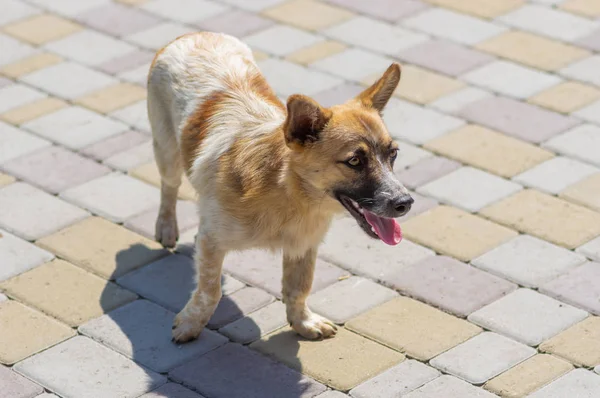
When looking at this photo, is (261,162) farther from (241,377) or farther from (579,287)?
(579,287)

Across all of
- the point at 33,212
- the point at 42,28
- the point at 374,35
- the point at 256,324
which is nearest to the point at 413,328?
the point at 256,324

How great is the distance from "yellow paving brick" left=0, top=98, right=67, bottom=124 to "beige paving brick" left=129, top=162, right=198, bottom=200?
1087 millimetres

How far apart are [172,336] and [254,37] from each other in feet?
12.8

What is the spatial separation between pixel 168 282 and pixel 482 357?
1.84 metres

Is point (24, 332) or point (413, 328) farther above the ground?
point (413, 328)

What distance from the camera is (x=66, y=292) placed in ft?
22.2

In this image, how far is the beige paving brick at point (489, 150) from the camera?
26.3 ft

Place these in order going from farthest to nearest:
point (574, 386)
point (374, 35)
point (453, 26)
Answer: point (453, 26) → point (374, 35) → point (574, 386)

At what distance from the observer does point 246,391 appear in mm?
5988

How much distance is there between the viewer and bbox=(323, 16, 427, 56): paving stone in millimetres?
9609

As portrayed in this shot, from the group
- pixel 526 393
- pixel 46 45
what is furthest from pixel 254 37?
pixel 526 393

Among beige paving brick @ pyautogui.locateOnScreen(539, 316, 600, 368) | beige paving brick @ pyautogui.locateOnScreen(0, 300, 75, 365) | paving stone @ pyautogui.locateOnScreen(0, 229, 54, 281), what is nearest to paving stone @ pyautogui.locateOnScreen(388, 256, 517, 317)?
beige paving brick @ pyautogui.locateOnScreen(539, 316, 600, 368)

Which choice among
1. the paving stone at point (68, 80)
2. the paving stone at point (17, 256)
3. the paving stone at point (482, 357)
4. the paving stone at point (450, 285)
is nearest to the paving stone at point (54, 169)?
the paving stone at point (17, 256)

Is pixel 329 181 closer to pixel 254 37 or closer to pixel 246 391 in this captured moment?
pixel 246 391
